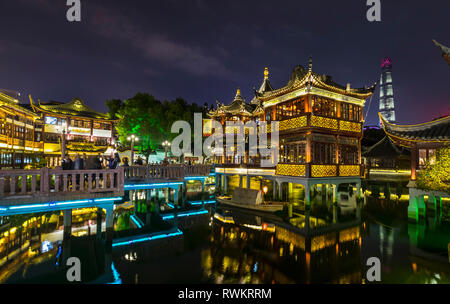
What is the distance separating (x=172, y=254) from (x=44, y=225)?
8.73 meters

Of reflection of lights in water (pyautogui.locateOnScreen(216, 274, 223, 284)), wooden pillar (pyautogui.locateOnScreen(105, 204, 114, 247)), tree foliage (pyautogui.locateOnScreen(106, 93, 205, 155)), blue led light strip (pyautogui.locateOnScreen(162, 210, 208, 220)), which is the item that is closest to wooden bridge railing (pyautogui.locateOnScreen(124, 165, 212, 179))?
blue led light strip (pyautogui.locateOnScreen(162, 210, 208, 220))

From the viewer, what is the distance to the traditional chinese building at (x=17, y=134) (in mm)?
21578

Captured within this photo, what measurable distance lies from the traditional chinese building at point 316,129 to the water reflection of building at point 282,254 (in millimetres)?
4411

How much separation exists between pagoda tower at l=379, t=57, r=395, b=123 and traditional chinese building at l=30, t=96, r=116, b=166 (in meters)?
187

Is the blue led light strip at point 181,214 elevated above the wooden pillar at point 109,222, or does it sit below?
below

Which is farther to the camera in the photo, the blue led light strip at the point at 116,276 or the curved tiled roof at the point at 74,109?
the curved tiled roof at the point at 74,109

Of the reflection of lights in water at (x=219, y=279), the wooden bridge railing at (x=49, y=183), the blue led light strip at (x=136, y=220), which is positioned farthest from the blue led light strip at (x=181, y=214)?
the reflection of lights in water at (x=219, y=279)

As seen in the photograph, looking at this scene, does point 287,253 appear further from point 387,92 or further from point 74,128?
point 387,92

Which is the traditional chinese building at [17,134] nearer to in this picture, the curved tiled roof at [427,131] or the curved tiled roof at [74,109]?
the curved tiled roof at [74,109]

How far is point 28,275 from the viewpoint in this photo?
735 centimetres

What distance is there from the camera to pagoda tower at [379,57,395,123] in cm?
15762

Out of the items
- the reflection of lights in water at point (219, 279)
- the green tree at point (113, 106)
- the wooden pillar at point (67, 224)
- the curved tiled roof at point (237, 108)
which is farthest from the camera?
the green tree at point (113, 106)
